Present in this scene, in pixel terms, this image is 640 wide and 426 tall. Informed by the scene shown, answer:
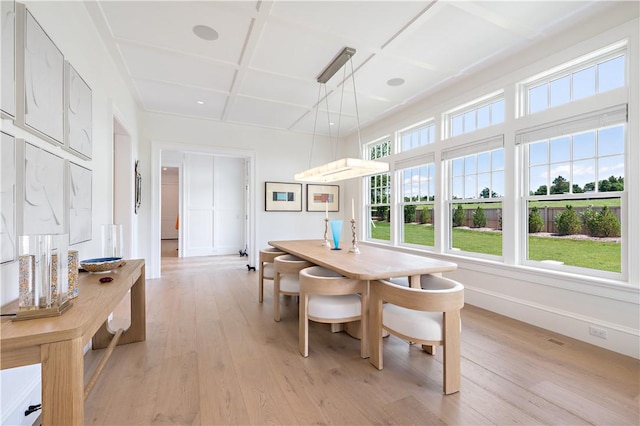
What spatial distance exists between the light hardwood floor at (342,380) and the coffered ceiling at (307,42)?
2926 mm

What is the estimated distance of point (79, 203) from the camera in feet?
7.02

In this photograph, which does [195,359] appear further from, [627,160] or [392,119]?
[392,119]

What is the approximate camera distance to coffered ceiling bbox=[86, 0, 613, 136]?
7.86 feet

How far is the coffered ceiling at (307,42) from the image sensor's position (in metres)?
2.39

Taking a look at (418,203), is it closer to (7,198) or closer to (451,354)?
(451,354)

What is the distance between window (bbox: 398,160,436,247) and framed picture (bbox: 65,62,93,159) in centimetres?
416

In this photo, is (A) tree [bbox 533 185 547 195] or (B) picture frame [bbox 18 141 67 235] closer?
(B) picture frame [bbox 18 141 67 235]

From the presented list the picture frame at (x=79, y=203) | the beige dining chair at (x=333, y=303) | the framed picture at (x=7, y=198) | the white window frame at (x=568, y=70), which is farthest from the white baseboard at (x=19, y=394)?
the white window frame at (x=568, y=70)

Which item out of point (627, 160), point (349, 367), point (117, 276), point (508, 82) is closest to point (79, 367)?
point (117, 276)

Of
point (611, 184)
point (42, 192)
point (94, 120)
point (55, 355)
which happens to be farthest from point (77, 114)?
point (611, 184)

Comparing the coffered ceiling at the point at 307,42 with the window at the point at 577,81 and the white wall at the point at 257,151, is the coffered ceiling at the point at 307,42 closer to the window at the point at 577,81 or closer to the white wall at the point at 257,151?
the window at the point at 577,81

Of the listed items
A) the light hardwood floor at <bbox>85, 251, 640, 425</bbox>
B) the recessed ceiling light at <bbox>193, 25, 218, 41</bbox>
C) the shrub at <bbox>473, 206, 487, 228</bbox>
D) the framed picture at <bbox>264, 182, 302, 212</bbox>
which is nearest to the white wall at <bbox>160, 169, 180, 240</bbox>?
the framed picture at <bbox>264, 182, 302, 212</bbox>

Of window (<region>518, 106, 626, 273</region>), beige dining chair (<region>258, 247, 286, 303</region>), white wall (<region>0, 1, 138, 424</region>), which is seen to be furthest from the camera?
beige dining chair (<region>258, 247, 286, 303</region>)

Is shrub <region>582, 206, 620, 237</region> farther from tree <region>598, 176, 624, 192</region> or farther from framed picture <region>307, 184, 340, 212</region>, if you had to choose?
framed picture <region>307, 184, 340, 212</region>
